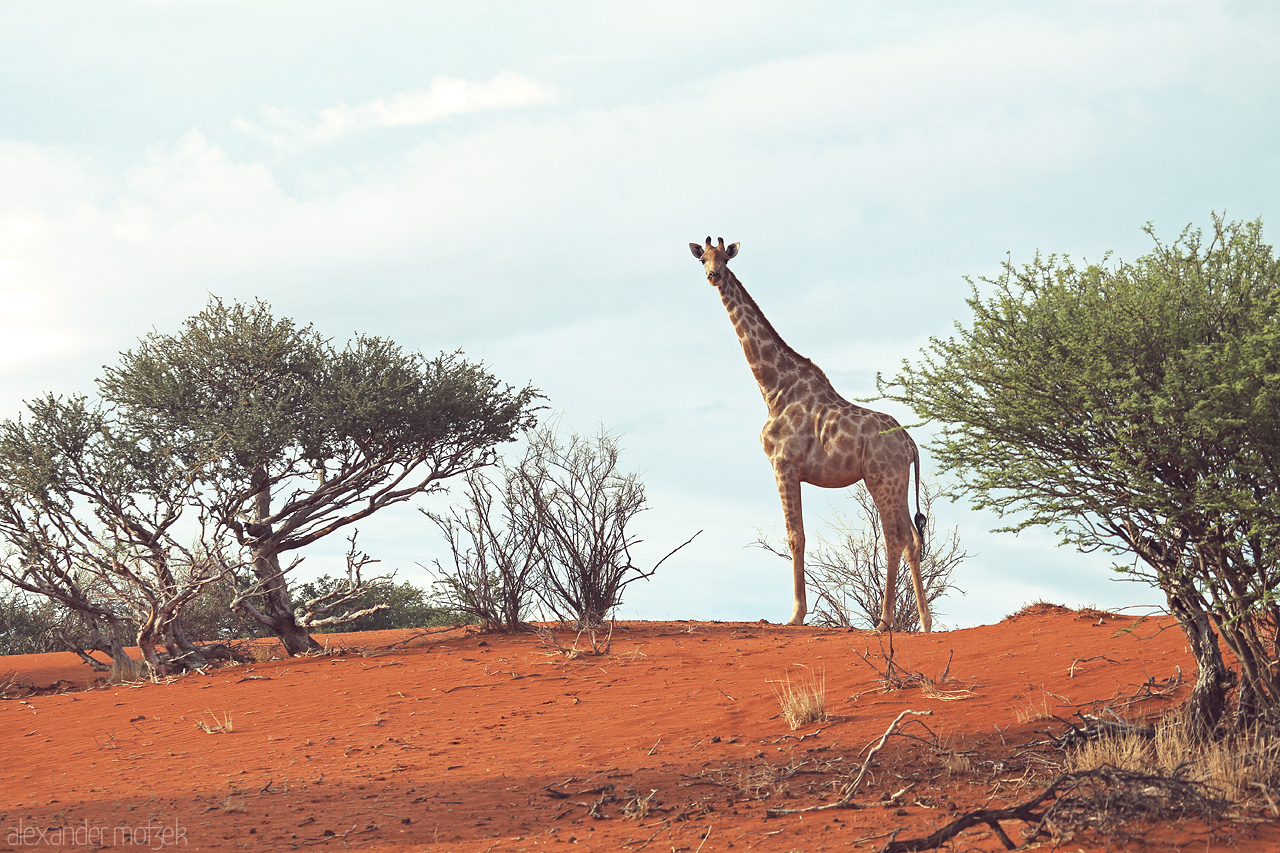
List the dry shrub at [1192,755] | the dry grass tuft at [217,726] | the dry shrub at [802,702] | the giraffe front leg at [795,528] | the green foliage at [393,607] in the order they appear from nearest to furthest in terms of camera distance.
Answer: the dry shrub at [1192,755] → the dry shrub at [802,702] → the dry grass tuft at [217,726] → the giraffe front leg at [795,528] → the green foliage at [393,607]

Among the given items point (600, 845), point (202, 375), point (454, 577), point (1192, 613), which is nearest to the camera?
point (600, 845)

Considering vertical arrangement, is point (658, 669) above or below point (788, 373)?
below

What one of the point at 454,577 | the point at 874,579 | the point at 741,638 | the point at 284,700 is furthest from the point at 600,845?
the point at 874,579

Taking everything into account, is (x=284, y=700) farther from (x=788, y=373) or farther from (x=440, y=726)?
(x=788, y=373)

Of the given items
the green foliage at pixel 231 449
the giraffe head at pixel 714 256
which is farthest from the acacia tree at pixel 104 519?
the giraffe head at pixel 714 256

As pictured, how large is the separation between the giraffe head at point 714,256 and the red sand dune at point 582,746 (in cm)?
540

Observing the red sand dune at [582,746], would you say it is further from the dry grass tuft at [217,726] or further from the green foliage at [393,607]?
the green foliage at [393,607]

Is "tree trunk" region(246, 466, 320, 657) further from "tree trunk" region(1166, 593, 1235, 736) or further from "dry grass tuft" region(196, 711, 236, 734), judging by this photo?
"tree trunk" region(1166, 593, 1235, 736)

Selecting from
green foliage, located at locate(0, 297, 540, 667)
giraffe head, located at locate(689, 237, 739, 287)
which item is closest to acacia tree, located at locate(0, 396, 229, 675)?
green foliage, located at locate(0, 297, 540, 667)

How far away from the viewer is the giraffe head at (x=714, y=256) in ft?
51.2

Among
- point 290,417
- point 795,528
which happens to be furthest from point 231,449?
point 795,528

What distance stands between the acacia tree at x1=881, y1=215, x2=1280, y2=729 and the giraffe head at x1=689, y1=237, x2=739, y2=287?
7265mm

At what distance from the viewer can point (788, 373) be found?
52.5 feet

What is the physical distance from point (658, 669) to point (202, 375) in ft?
34.0
